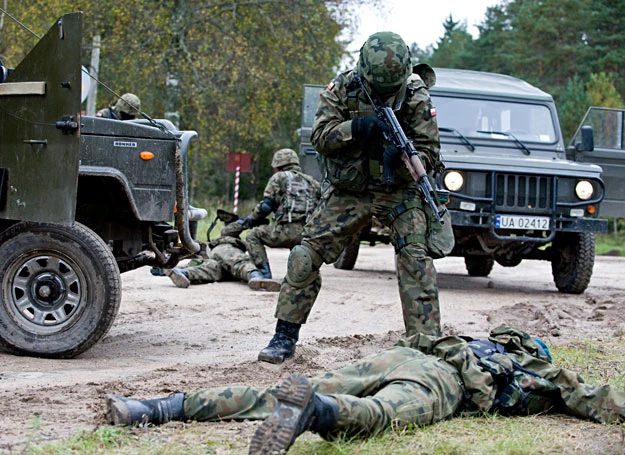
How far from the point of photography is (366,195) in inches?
213

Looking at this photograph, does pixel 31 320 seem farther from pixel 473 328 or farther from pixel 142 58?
pixel 142 58

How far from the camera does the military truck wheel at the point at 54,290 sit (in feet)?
18.5

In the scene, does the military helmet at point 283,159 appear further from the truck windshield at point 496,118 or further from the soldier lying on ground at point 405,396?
the soldier lying on ground at point 405,396

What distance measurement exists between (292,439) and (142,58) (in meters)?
21.0

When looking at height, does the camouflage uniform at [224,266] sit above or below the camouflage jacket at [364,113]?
below

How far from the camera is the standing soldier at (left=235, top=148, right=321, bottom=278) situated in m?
10.5

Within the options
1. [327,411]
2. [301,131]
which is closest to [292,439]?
[327,411]

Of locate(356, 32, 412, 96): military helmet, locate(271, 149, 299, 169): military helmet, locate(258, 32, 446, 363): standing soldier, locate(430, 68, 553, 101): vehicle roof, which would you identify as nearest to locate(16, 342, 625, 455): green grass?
locate(258, 32, 446, 363): standing soldier

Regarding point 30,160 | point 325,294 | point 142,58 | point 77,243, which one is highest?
point 142,58

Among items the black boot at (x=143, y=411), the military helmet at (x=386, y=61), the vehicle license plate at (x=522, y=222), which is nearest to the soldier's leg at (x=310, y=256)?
the military helmet at (x=386, y=61)

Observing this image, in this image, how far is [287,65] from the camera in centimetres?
2453

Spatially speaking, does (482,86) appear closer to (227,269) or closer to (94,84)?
(227,269)

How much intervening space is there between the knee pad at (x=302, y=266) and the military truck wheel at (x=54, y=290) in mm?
1044

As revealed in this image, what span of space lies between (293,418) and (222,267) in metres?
7.56
